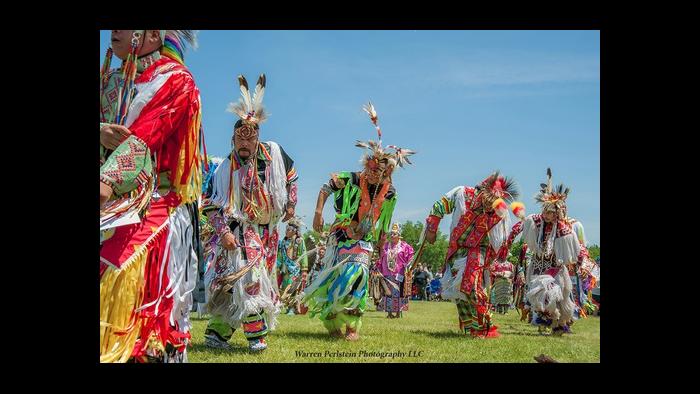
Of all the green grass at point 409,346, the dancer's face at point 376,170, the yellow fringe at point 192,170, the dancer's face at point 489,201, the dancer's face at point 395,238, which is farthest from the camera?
the dancer's face at point 395,238

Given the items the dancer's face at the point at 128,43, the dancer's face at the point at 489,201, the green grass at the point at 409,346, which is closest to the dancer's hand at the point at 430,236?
the dancer's face at the point at 489,201

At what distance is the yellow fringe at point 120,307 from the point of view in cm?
321

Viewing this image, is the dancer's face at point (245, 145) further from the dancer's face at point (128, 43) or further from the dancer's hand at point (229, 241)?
the dancer's face at point (128, 43)

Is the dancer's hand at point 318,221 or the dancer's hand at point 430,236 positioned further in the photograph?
the dancer's hand at point 430,236

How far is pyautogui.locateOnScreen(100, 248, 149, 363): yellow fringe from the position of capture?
321cm

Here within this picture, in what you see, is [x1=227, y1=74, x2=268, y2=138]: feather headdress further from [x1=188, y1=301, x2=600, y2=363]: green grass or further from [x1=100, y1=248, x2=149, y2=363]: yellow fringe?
[x1=100, y1=248, x2=149, y2=363]: yellow fringe

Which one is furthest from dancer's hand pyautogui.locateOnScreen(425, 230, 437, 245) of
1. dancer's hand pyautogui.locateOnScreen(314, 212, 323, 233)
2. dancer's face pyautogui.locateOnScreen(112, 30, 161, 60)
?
dancer's face pyautogui.locateOnScreen(112, 30, 161, 60)

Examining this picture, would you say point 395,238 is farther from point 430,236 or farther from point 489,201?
point 489,201

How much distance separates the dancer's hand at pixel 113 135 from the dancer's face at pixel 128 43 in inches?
21.1

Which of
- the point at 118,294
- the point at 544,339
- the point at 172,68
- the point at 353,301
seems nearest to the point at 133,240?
the point at 118,294

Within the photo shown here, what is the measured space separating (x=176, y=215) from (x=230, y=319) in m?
3.01

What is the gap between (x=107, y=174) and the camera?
10.2 ft

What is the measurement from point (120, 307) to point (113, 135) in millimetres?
810

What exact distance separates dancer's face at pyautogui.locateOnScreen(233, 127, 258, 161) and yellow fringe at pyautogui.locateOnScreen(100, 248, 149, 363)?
3.06 meters
